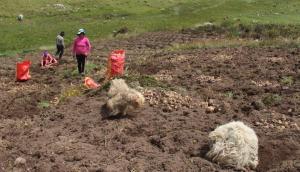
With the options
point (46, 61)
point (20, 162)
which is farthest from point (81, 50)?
point (20, 162)

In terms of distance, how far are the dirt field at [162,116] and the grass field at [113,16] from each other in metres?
14.9

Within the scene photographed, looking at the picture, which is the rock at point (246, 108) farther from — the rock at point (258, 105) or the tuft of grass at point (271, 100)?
the tuft of grass at point (271, 100)

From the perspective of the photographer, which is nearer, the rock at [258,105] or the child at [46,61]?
the rock at [258,105]

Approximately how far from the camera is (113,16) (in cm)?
5400

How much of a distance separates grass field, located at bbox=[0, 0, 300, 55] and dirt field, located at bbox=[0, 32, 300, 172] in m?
14.9

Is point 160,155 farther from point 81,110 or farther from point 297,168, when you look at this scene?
point 81,110

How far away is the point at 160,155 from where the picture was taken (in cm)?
1352

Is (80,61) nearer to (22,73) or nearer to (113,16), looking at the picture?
(22,73)

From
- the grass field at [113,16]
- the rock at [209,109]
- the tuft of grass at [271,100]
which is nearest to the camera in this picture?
the rock at [209,109]

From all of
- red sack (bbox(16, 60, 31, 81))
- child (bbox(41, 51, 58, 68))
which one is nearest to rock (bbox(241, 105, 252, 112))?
red sack (bbox(16, 60, 31, 81))

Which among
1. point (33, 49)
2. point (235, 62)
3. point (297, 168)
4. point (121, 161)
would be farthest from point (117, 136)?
point (33, 49)

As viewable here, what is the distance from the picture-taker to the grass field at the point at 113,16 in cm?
4247

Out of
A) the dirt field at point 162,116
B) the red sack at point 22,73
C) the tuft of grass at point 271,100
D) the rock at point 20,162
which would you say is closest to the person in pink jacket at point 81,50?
the dirt field at point 162,116

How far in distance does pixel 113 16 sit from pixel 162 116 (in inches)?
1520
